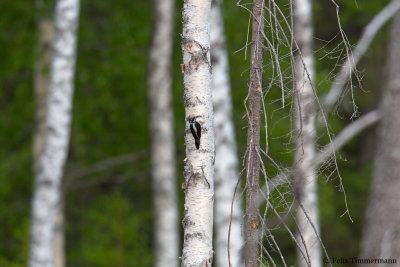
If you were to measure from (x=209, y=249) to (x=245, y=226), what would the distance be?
0.33 metres

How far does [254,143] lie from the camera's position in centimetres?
385

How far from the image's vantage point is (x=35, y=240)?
9.58 m

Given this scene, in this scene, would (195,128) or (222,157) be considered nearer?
(195,128)

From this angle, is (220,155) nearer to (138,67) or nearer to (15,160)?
(138,67)

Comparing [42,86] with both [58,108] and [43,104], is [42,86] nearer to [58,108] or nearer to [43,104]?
[43,104]

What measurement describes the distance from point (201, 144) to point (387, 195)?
89cm

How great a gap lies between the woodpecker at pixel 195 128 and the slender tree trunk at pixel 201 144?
2 centimetres

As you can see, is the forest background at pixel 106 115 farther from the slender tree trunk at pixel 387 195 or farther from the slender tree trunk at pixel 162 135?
the slender tree trunk at pixel 387 195

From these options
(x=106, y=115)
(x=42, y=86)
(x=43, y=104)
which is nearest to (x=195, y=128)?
(x=43, y=104)

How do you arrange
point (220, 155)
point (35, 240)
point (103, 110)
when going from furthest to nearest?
point (103, 110)
point (35, 240)
point (220, 155)

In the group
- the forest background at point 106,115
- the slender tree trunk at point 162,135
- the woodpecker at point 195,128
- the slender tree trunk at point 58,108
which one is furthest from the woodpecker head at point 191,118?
the slender tree trunk at point 162,135

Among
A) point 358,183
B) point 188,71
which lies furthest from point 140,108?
point 188,71

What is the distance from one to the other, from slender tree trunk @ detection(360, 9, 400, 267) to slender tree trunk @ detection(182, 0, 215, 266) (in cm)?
76

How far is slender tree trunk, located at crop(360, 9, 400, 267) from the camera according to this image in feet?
13.4
